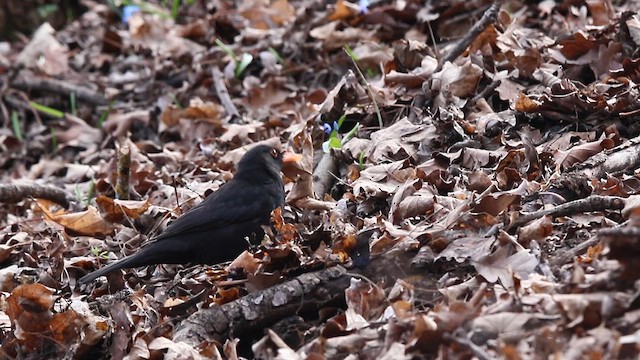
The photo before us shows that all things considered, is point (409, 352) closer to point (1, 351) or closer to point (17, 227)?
point (1, 351)

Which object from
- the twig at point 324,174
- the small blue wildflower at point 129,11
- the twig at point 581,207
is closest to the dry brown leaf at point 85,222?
the twig at point 324,174

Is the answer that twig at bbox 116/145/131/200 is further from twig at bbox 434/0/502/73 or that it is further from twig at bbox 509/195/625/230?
twig at bbox 509/195/625/230

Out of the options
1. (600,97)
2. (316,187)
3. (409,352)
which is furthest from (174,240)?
(600,97)

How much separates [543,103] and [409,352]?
220cm

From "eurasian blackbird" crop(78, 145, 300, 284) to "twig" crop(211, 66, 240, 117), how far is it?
5.72ft

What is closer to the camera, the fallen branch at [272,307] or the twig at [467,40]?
the fallen branch at [272,307]

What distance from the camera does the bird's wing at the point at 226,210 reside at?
4.44m

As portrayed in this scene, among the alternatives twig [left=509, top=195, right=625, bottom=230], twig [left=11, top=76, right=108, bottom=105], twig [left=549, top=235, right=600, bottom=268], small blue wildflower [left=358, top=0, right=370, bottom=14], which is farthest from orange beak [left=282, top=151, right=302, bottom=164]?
twig [left=11, top=76, right=108, bottom=105]

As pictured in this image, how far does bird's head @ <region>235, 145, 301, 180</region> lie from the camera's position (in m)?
4.67

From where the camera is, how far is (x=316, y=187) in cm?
469

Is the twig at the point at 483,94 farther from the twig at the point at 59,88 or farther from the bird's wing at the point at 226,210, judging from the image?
the twig at the point at 59,88

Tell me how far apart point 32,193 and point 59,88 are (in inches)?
93.7

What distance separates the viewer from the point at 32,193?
555 cm

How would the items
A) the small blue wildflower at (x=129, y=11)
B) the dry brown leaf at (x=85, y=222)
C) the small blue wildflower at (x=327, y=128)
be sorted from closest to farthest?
the dry brown leaf at (x=85, y=222), the small blue wildflower at (x=327, y=128), the small blue wildflower at (x=129, y=11)
